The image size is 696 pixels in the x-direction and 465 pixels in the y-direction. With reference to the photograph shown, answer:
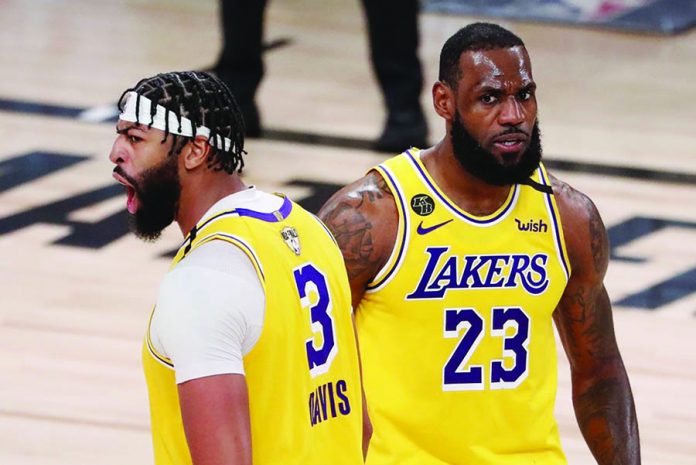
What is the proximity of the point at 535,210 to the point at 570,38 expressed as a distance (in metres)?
6.84

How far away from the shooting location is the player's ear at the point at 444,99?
3.35m

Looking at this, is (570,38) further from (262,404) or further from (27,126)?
(262,404)

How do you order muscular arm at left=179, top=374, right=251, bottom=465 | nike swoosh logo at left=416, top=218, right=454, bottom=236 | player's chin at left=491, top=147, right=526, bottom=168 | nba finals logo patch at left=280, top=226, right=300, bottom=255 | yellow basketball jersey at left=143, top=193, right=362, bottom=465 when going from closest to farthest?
muscular arm at left=179, top=374, right=251, bottom=465
yellow basketball jersey at left=143, top=193, right=362, bottom=465
nba finals logo patch at left=280, top=226, right=300, bottom=255
player's chin at left=491, top=147, right=526, bottom=168
nike swoosh logo at left=416, top=218, right=454, bottom=236

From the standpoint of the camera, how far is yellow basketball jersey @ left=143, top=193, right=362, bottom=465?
8.14ft

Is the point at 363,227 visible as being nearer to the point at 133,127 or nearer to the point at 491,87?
the point at 491,87

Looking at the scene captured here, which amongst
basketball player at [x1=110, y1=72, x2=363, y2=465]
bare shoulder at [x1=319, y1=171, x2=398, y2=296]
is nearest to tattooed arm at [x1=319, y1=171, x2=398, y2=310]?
→ bare shoulder at [x1=319, y1=171, x2=398, y2=296]

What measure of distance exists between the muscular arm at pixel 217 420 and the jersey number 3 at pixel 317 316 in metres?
0.23

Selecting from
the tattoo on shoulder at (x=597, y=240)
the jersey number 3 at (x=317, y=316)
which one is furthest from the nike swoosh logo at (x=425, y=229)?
the jersey number 3 at (x=317, y=316)

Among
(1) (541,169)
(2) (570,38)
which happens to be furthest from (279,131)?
(1) (541,169)

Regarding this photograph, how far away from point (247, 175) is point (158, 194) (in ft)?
14.8

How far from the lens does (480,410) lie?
11.0 ft

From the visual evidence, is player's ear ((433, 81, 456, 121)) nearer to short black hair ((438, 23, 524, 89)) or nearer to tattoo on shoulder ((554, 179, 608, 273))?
short black hair ((438, 23, 524, 89))

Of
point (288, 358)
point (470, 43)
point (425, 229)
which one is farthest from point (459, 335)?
point (288, 358)

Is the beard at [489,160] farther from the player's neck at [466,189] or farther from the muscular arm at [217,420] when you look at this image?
the muscular arm at [217,420]
